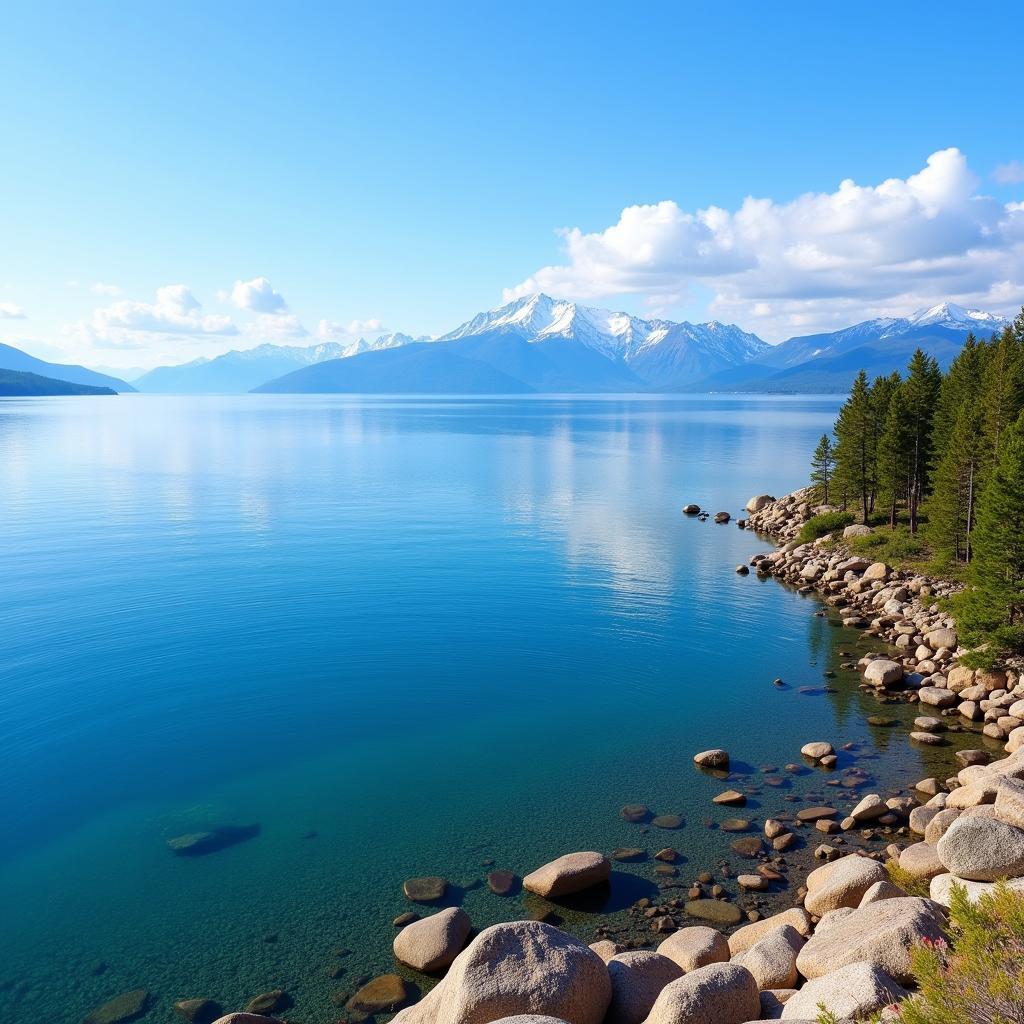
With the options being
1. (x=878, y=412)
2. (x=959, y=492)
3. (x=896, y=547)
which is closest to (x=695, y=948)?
(x=959, y=492)

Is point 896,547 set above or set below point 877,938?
below

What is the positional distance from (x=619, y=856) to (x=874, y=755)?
47.7ft

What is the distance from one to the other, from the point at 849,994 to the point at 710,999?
9.27 feet

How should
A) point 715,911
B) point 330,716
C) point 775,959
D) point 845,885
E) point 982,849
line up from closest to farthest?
1. point 775,959
2. point 982,849
3. point 845,885
4. point 715,911
5. point 330,716

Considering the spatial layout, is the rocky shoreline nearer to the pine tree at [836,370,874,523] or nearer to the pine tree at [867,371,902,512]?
the pine tree at [867,371,902,512]

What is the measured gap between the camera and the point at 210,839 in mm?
27406

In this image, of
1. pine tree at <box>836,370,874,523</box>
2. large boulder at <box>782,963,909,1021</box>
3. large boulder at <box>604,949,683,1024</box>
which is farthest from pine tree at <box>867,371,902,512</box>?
large boulder at <box>782,963,909,1021</box>

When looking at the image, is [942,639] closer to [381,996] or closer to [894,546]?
[894,546]

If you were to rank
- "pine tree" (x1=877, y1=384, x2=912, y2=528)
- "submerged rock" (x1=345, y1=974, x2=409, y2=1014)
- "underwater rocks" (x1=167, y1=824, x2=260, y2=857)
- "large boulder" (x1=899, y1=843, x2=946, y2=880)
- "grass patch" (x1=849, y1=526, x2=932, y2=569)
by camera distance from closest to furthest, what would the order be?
"submerged rock" (x1=345, y1=974, x2=409, y2=1014) → "large boulder" (x1=899, y1=843, x2=946, y2=880) → "underwater rocks" (x1=167, y1=824, x2=260, y2=857) → "grass patch" (x1=849, y1=526, x2=932, y2=569) → "pine tree" (x1=877, y1=384, x2=912, y2=528)

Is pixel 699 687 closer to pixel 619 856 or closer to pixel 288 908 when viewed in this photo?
pixel 619 856

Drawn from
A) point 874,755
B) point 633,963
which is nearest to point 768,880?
point 633,963

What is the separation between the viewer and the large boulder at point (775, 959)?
17.7 m

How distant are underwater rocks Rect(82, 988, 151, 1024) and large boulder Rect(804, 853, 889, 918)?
18352mm

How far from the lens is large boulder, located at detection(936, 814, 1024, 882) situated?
64.6 ft
